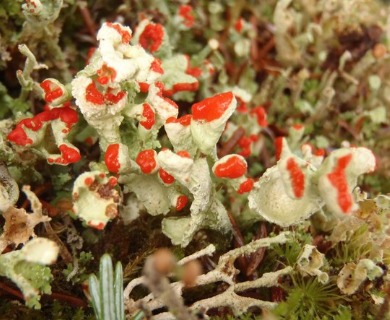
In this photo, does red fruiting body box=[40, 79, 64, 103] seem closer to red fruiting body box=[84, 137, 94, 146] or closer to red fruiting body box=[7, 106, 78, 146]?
red fruiting body box=[7, 106, 78, 146]

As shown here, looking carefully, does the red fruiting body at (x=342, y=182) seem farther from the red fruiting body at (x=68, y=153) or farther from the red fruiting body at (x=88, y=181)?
the red fruiting body at (x=68, y=153)

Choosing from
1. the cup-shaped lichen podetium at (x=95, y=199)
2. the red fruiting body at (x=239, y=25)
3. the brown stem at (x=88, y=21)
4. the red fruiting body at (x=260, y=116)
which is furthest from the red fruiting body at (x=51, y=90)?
the red fruiting body at (x=239, y=25)

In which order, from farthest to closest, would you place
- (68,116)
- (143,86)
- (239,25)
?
(239,25)
(143,86)
(68,116)

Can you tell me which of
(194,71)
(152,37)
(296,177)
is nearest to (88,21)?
(152,37)

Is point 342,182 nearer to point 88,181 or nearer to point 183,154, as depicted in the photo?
point 183,154

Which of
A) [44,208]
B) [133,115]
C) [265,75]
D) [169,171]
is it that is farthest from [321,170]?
[265,75]

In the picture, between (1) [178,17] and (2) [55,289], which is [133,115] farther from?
(1) [178,17]

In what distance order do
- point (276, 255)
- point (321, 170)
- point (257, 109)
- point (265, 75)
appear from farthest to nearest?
point (265, 75) → point (257, 109) → point (276, 255) → point (321, 170)
